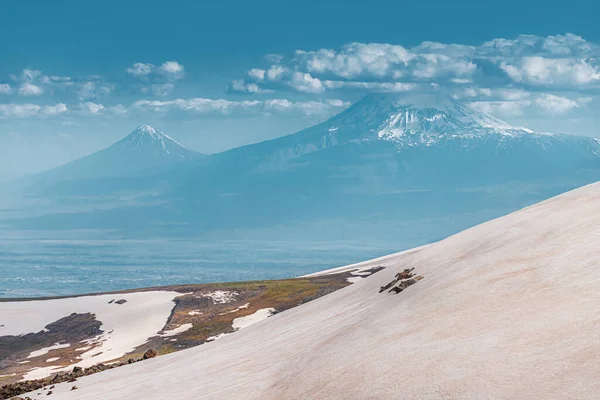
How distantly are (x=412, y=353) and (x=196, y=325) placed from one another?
242 feet

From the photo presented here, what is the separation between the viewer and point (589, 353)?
18.8 metres

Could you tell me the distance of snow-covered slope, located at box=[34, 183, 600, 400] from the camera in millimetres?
19469

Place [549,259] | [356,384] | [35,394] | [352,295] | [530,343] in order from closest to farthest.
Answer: [530,343] → [356,384] → [549,259] → [35,394] → [352,295]

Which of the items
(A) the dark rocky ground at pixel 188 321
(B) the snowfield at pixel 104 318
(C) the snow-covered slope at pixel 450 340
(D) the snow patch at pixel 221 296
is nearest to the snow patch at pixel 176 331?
(A) the dark rocky ground at pixel 188 321

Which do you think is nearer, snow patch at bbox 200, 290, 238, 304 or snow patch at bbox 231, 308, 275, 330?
snow patch at bbox 231, 308, 275, 330

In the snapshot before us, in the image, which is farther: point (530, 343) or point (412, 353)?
point (412, 353)

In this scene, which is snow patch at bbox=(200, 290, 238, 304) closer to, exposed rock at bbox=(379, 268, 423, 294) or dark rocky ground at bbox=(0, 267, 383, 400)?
dark rocky ground at bbox=(0, 267, 383, 400)

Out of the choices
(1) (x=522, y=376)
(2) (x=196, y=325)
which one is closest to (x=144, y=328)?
(2) (x=196, y=325)

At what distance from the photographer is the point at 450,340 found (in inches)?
920

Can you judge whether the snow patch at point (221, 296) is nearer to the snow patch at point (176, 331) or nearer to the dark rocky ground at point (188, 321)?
the dark rocky ground at point (188, 321)

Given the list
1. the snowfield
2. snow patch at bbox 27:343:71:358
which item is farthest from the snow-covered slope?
snow patch at bbox 27:343:71:358

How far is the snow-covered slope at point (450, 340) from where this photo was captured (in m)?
19.5

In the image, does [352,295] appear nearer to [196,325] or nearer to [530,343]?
[530,343]

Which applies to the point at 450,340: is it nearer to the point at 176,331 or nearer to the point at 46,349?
the point at 176,331
